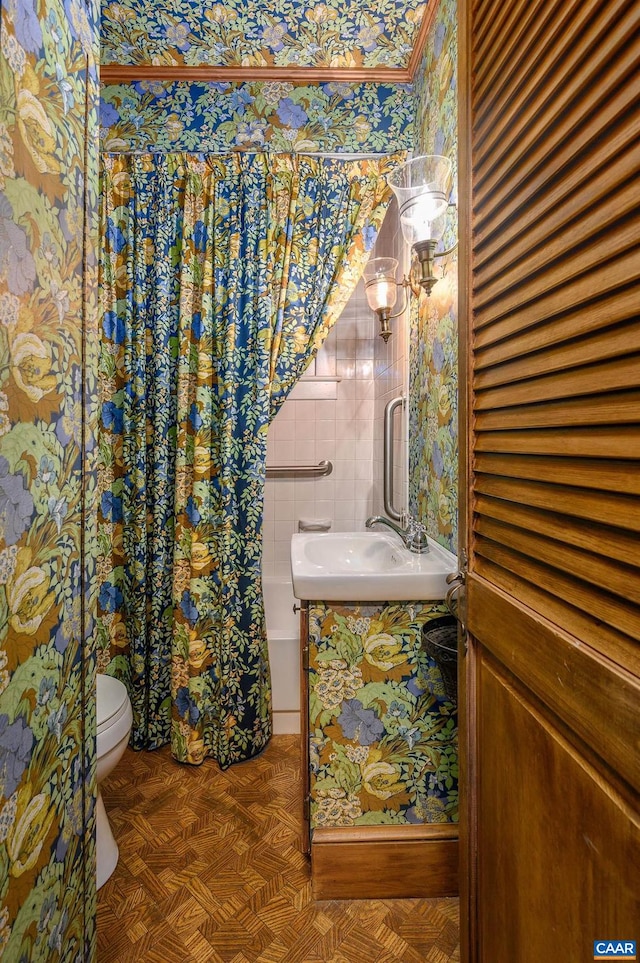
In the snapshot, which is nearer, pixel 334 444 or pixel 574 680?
pixel 574 680

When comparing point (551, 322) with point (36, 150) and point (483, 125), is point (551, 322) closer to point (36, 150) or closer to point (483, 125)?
point (483, 125)

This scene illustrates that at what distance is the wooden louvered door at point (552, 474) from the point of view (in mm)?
484

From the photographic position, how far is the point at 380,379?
2.79 meters

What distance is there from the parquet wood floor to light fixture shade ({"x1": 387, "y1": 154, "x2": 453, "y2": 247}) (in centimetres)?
195

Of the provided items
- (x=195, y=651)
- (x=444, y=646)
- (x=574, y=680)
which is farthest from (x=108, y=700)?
(x=574, y=680)

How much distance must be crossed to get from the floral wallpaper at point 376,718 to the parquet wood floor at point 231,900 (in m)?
0.21

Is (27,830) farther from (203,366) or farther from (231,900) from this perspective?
(203,366)

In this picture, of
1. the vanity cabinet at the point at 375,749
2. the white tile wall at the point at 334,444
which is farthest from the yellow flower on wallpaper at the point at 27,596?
the white tile wall at the point at 334,444

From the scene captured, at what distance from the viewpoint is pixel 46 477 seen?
66 centimetres

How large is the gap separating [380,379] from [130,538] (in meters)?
1.63

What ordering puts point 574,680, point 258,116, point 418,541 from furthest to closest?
1. point 258,116
2. point 418,541
3. point 574,680

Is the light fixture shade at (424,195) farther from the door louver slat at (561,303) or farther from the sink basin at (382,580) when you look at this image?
the sink basin at (382,580)

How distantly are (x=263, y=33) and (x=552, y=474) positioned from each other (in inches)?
85.5

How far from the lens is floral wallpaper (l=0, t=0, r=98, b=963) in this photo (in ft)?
1.89
